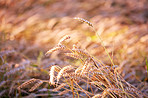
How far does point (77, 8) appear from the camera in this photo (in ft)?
12.4

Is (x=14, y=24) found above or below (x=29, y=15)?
below

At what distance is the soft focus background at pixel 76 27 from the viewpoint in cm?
250

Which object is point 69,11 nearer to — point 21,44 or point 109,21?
point 109,21

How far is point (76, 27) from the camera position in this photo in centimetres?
332

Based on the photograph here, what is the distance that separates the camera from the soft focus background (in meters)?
2.50

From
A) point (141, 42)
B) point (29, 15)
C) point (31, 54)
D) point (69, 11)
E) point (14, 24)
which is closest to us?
point (31, 54)

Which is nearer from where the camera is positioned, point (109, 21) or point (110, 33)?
point (110, 33)

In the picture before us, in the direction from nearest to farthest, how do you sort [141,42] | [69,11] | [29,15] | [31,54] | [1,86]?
[1,86] < [31,54] < [141,42] < [29,15] < [69,11]

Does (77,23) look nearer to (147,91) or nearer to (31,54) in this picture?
(31,54)

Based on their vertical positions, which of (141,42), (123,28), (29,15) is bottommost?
(141,42)

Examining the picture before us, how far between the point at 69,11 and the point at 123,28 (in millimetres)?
1310

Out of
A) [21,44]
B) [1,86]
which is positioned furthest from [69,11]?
[1,86]

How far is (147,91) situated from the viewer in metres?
1.58

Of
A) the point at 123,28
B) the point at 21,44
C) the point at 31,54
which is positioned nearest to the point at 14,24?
the point at 21,44
